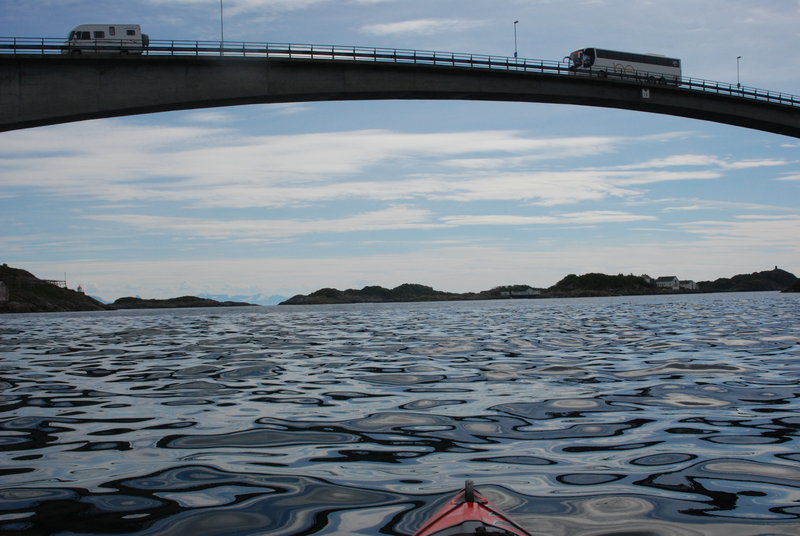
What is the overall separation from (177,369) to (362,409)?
7069 millimetres

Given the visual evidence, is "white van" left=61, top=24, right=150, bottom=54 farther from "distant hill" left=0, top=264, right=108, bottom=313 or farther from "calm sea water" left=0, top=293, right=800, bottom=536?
"distant hill" left=0, top=264, right=108, bottom=313

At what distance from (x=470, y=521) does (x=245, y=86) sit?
39.2 meters

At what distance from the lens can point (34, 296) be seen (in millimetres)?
139750

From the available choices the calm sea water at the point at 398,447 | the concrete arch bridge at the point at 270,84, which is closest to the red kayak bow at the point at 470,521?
the calm sea water at the point at 398,447

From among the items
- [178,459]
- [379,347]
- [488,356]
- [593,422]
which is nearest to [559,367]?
[488,356]

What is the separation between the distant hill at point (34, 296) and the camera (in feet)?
422

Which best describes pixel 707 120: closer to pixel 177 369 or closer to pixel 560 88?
pixel 560 88

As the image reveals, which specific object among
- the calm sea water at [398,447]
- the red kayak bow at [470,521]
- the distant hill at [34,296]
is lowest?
the calm sea water at [398,447]

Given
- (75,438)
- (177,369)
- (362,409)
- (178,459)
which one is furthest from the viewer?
(177,369)

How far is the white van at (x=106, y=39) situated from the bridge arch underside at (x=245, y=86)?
976 mm

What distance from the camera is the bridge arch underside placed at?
114 ft

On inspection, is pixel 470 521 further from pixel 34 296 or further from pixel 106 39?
pixel 34 296

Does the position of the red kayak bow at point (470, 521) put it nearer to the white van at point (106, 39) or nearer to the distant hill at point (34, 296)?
the white van at point (106, 39)

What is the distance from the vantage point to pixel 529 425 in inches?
319
